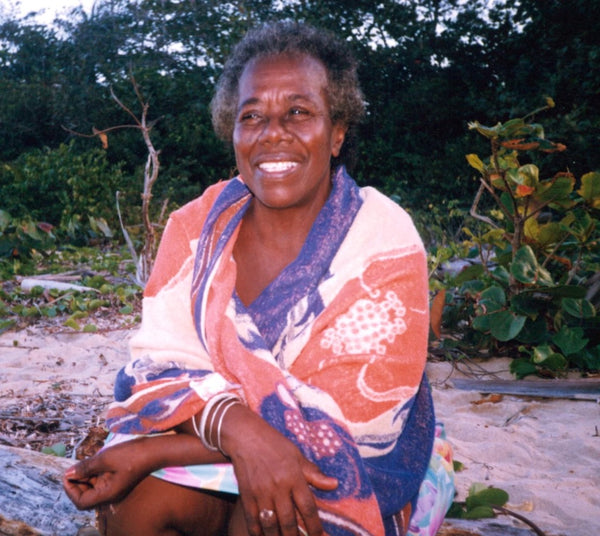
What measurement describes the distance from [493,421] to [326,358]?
160 centimetres

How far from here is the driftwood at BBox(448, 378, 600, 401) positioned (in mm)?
2957

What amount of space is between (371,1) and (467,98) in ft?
7.60

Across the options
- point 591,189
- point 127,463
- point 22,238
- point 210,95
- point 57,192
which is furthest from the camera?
point 210,95

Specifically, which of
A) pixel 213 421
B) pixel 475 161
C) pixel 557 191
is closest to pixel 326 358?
pixel 213 421

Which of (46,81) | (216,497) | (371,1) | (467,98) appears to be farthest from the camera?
(46,81)

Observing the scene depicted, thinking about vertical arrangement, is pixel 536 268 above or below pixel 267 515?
above

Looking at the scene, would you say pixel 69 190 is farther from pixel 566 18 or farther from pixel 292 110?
pixel 292 110

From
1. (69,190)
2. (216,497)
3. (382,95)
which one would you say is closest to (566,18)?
(382,95)

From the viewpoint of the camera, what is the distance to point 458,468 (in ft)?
7.75

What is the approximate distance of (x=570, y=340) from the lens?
3072mm

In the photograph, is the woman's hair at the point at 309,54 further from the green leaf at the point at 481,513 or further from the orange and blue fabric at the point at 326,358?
the green leaf at the point at 481,513

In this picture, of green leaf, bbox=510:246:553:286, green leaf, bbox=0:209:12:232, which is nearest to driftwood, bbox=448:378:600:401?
green leaf, bbox=510:246:553:286

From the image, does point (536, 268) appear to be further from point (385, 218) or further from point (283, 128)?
point (283, 128)

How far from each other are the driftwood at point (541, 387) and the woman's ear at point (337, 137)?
5.50 ft
